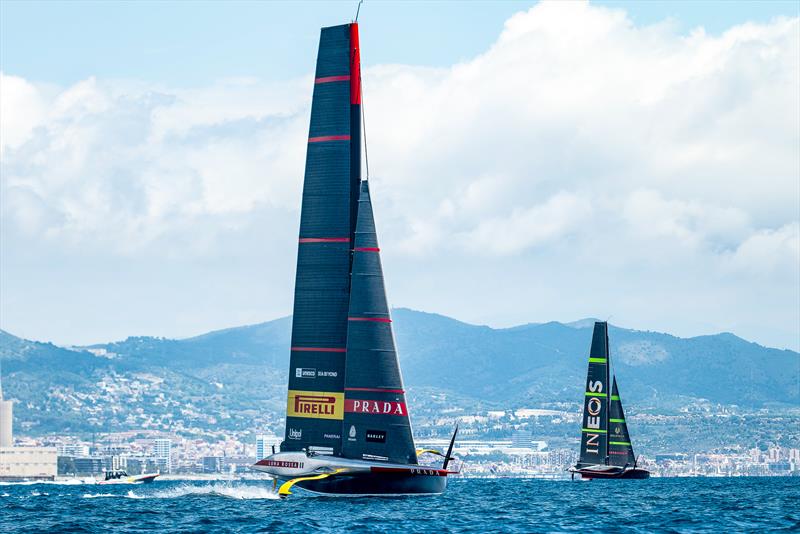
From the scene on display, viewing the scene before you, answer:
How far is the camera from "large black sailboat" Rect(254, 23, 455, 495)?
64.2m

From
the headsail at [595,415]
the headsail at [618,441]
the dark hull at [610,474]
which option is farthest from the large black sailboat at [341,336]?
the headsail at [618,441]

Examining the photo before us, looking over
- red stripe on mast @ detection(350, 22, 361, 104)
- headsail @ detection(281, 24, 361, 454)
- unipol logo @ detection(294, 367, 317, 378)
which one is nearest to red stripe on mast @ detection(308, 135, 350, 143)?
headsail @ detection(281, 24, 361, 454)

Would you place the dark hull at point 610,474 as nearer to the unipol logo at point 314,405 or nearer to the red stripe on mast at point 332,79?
the unipol logo at point 314,405

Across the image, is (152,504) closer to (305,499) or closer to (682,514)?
(305,499)

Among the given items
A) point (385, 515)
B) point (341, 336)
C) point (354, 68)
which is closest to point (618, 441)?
point (341, 336)

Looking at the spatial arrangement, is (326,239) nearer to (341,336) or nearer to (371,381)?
(341,336)

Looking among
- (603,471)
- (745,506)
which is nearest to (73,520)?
(745,506)

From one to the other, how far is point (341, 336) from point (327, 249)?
3900 mm

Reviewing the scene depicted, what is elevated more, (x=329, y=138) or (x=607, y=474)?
(x=329, y=138)

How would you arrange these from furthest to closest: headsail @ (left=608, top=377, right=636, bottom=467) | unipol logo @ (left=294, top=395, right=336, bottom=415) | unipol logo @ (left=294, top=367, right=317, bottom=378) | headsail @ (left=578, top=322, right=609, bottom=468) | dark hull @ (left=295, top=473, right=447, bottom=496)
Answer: headsail @ (left=608, top=377, right=636, bottom=467), headsail @ (left=578, top=322, right=609, bottom=468), unipol logo @ (left=294, top=367, right=317, bottom=378), unipol logo @ (left=294, top=395, right=336, bottom=415), dark hull @ (left=295, top=473, right=447, bottom=496)

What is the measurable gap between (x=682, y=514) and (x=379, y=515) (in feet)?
52.9

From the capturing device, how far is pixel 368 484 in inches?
2504

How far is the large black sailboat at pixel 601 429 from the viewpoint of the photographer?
399ft

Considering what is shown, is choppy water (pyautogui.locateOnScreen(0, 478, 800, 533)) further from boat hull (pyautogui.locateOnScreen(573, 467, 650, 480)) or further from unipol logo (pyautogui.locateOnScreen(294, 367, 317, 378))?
boat hull (pyautogui.locateOnScreen(573, 467, 650, 480))
